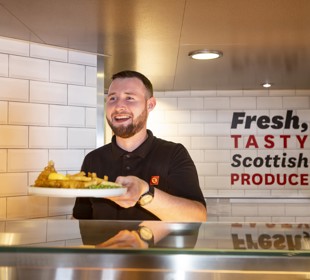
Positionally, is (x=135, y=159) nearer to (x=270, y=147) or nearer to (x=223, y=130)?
(x=223, y=130)

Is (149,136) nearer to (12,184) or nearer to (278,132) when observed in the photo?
(12,184)

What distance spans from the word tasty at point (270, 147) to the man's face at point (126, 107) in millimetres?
2436

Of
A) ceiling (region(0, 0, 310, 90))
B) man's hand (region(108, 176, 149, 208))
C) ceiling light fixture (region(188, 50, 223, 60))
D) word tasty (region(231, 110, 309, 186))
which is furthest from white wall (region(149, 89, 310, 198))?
man's hand (region(108, 176, 149, 208))

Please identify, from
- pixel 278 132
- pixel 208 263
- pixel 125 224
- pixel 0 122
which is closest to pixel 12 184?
pixel 0 122

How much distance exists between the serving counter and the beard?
77cm

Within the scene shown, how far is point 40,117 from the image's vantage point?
2.32 m

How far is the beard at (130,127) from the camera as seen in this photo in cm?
171

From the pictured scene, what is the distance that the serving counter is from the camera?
2.64ft

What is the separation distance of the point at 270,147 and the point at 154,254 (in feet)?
→ 11.3

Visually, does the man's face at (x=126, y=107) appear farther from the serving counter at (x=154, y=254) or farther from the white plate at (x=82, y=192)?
the serving counter at (x=154, y=254)

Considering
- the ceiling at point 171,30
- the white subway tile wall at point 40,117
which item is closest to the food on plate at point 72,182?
the ceiling at point 171,30

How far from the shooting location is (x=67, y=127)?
7.97 ft

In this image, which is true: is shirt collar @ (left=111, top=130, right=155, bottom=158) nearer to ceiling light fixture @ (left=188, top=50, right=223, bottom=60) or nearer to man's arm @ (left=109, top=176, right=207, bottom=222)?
man's arm @ (left=109, top=176, right=207, bottom=222)

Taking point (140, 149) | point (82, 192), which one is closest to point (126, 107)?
point (140, 149)
